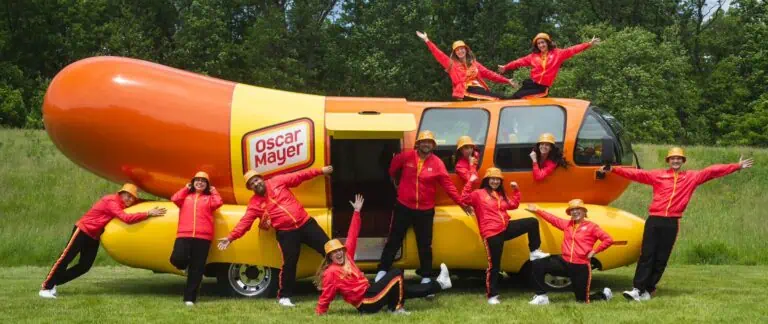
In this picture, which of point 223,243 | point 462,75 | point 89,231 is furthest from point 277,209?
point 462,75

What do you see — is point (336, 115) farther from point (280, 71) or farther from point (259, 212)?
point (280, 71)

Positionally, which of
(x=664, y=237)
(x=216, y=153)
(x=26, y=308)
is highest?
(x=216, y=153)

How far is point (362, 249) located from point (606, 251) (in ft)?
10.2

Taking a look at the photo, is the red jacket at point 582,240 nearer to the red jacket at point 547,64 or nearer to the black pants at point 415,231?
the black pants at point 415,231

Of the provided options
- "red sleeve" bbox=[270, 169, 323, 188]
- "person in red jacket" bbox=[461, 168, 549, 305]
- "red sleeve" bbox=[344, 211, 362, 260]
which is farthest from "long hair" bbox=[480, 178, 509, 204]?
"red sleeve" bbox=[270, 169, 323, 188]

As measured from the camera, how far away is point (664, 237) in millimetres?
11320

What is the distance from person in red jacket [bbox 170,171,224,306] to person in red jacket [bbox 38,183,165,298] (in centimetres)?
57

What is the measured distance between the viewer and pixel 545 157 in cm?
1202

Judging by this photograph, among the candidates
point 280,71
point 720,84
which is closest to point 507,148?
point 280,71

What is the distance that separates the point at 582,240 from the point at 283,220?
11.6ft

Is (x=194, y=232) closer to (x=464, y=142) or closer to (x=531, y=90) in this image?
(x=464, y=142)

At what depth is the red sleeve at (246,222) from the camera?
36.3 ft

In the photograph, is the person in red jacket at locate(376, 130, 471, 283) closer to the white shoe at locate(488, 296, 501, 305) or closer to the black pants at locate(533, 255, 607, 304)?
the white shoe at locate(488, 296, 501, 305)

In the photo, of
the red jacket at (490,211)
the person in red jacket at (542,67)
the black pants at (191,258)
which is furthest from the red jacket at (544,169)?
→ the black pants at (191,258)
